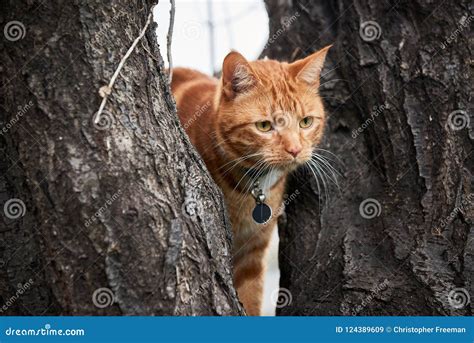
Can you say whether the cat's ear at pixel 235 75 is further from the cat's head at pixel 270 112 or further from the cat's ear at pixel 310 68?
the cat's ear at pixel 310 68

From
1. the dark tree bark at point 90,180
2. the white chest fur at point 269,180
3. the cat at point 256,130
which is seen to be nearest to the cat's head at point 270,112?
the cat at point 256,130

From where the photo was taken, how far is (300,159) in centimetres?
264

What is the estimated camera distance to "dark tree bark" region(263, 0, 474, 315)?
2361 mm

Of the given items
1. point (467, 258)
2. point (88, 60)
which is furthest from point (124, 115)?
point (467, 258)

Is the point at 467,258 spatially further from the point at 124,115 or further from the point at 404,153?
the point at 124,115

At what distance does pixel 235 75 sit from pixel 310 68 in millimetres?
388

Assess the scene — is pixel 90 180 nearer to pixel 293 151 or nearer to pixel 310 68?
pixel 293 151

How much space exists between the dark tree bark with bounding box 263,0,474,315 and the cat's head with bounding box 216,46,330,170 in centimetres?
22

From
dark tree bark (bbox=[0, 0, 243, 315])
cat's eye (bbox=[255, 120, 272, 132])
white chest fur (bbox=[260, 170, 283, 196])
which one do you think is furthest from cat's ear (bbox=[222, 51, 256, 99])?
dark tree bark (bbox=[0, 0, 243, 315])

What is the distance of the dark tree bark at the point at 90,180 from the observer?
1732 mm

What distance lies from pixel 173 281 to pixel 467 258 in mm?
1289

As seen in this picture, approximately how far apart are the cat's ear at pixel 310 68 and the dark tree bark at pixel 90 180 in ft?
3.53

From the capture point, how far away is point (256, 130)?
2.69 meters

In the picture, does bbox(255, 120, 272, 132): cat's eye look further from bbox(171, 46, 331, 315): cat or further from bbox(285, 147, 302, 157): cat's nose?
bbox(285, 147, 302, 157): cat's nose
